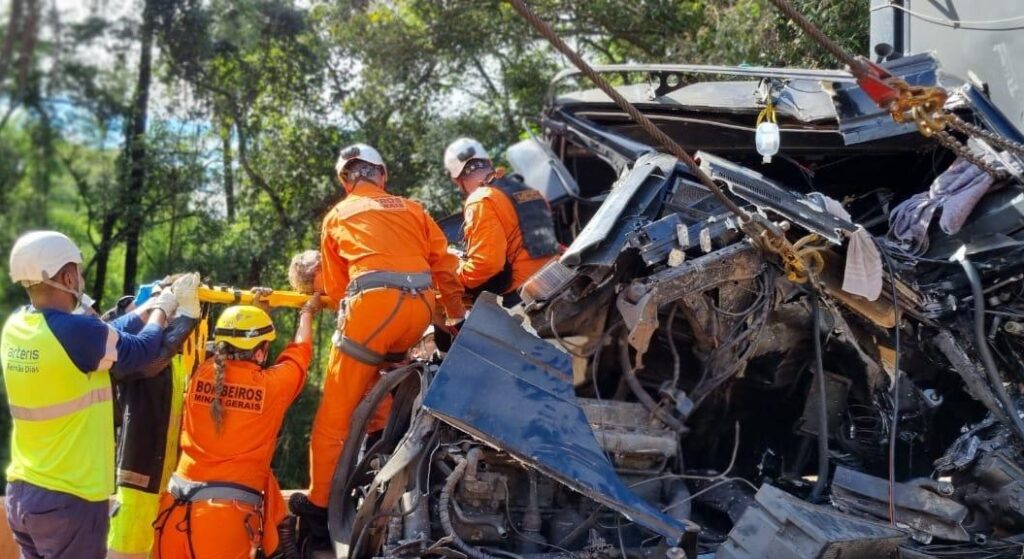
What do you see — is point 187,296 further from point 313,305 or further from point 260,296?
point 313,305

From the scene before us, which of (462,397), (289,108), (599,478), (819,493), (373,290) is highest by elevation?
(289,108)

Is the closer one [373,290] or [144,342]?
[144,342]

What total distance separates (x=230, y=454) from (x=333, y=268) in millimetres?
1051

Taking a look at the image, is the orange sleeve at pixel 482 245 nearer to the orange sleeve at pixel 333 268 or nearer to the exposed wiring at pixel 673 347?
the orange sleeve at pixel 333 268

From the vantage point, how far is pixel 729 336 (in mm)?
4711

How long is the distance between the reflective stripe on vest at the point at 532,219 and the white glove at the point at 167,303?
1.79 metres

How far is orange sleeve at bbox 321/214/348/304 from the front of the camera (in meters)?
4.88

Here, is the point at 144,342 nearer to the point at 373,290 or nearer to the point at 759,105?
the point at 373,290

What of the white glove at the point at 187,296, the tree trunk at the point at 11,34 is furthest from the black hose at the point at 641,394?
the tree trunk at the point at 11,34

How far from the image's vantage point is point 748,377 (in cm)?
537

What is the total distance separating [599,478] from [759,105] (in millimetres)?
2556

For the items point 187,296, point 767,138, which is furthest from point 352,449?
point 767,138

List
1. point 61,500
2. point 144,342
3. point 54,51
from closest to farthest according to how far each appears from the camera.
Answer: point 61,500 < point 144,342 < point 54,51

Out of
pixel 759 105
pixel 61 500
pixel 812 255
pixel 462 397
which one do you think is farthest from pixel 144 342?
pixel 759 105
